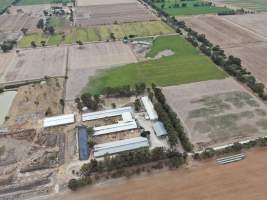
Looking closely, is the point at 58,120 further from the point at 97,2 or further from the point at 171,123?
the point at 97,2

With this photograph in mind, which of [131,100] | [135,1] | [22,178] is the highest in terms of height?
[135,1]

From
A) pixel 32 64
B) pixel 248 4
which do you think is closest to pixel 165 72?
pixel 32 64

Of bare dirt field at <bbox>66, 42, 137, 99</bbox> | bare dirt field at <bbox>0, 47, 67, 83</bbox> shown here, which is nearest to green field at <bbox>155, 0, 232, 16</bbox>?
bare dirt field at <bbox>66, 42, 137, 99</bbox>

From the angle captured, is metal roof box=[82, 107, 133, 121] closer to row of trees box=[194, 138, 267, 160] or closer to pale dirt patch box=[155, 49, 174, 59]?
row of trees box=[194, 138, 267, 160]

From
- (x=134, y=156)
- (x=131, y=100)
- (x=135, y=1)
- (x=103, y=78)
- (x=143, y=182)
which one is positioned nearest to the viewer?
(x=143, y=182)

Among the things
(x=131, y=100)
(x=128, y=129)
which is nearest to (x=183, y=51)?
(x=131, y=100)

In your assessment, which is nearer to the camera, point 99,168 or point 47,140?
point 99,168

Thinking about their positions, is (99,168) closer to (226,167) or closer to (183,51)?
(226,167)
